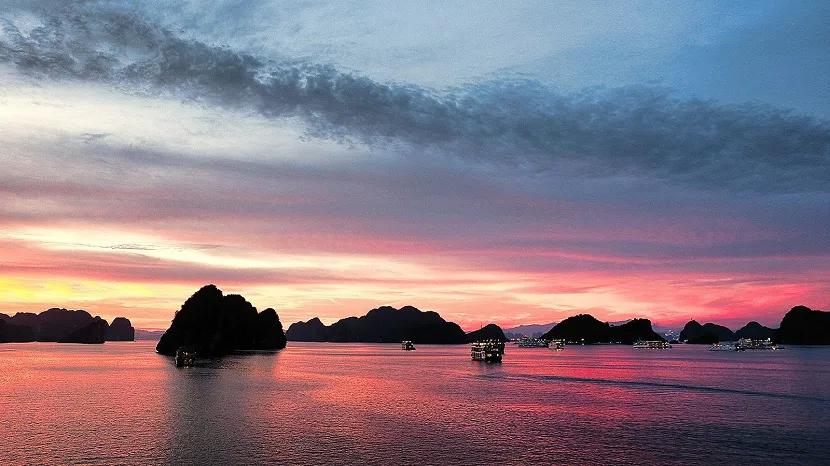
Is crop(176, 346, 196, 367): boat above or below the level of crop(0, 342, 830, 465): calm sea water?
above

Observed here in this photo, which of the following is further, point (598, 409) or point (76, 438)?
point (598, 409)

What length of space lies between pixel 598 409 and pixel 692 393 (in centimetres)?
3373

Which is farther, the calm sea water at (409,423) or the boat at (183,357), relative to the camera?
the boat at (183,357)

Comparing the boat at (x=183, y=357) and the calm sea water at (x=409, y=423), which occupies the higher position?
the boat at (x=183, y=357)

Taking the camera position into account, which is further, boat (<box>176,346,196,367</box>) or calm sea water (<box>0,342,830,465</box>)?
boat (<box>176,346,196,367</box>)

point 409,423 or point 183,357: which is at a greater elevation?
point 183,357

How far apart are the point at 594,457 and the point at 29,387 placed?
116 metres

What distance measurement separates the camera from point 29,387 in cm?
12250

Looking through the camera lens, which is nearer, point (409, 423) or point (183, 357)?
point (409, 423)

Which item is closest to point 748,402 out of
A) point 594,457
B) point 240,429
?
point 594,457

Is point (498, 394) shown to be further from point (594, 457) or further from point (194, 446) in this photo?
point (194, 446)

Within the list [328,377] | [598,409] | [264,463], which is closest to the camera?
[264,463]

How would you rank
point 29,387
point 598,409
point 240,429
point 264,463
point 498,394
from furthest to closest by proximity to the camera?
point 29,387 → point 498,394 → point 598,409 → point 240,429 → point 264,463

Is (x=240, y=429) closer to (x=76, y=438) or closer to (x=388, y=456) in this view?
(x=76, y=438)
